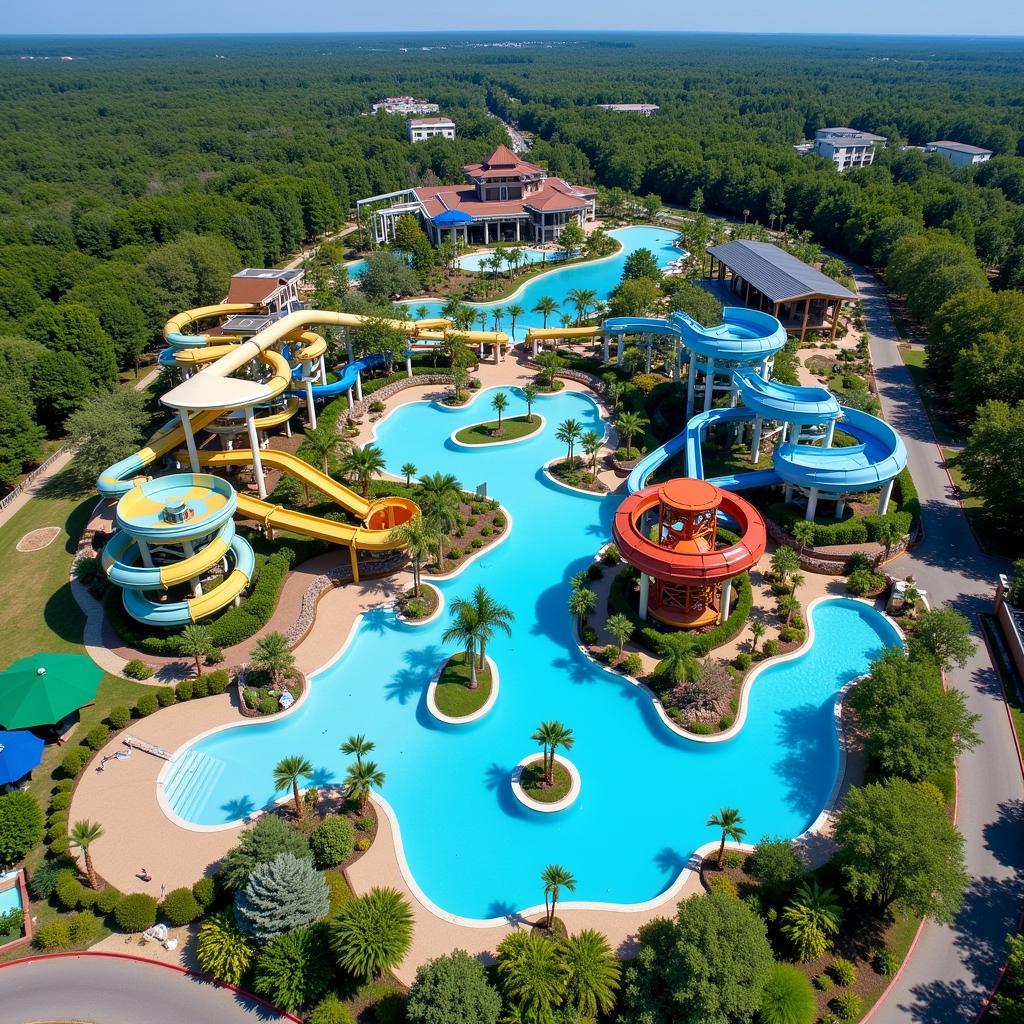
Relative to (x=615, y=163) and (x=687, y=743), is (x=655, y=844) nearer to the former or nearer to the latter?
(x=687, y=743)

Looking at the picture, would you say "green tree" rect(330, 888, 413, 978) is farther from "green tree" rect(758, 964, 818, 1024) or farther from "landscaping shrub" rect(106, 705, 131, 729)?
"landscaping shrub" rect(106, 705, 131, 729)

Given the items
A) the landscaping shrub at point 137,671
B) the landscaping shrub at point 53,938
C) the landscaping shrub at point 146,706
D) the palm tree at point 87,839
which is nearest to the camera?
the landscaping shrub at point 53,938

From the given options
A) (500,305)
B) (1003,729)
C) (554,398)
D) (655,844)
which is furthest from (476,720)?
(500,305)

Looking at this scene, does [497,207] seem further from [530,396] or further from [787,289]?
[530,396]

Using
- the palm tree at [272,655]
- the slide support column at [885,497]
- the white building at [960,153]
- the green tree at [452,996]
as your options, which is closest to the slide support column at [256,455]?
the palm tree at [272,655]

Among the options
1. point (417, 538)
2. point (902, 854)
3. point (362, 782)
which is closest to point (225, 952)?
point (362, 782)

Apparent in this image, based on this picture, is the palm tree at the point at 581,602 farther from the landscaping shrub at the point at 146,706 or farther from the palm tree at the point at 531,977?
the landscaping shrub at the point at 146,706
